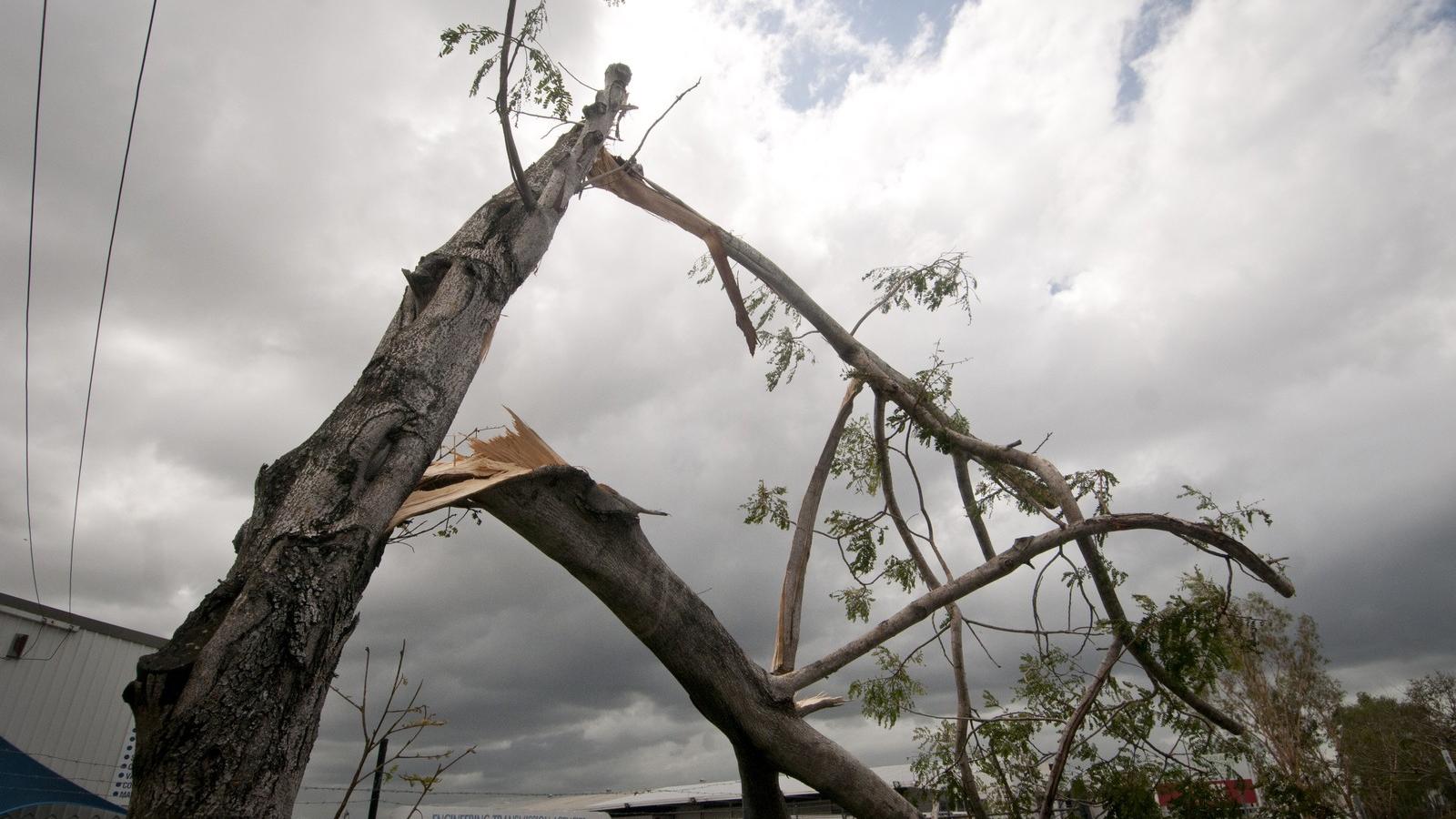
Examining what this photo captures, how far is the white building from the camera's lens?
9648 mm

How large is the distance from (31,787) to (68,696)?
11.0 feet

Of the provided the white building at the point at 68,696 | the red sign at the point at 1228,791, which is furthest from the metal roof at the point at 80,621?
the red sign at the point at 1228,791

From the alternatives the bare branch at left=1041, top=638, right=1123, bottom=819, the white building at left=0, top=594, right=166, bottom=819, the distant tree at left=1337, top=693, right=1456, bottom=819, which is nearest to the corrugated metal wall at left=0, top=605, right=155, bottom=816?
the white building at left=0, top=594, right=166, bottom=819

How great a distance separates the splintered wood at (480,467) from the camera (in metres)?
2.73

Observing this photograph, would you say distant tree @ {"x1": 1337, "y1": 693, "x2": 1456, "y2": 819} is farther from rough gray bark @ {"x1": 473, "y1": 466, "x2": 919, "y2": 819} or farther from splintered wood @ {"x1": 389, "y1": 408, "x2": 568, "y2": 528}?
splintered wood @ {"x1": 389, "y1": 408, "x2": 568, "y2": 528}

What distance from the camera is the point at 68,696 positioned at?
10.3m

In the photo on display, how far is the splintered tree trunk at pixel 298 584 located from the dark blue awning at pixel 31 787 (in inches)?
313

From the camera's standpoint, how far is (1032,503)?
18.4 ft

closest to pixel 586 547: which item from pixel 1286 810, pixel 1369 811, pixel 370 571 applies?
pixel 370 571

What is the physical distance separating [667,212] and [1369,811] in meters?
28.5

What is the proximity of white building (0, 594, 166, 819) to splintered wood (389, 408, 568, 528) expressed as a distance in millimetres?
9159

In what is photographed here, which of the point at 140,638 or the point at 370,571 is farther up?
the point at 140,638

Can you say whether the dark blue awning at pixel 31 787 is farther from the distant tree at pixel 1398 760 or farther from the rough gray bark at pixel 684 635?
the distant tree at pixel 1398 760

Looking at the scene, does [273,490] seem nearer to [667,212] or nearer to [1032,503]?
[667,212]
